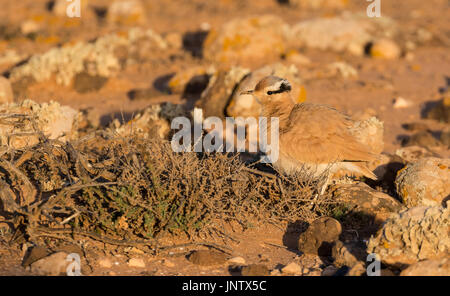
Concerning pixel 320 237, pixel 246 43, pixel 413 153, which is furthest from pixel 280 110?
pixel 246 43

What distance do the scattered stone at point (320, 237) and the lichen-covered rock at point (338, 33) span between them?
7.74 m

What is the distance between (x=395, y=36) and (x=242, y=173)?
894cm

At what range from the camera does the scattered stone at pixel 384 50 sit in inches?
427

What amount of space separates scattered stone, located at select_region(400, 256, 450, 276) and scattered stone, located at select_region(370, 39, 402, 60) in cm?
807

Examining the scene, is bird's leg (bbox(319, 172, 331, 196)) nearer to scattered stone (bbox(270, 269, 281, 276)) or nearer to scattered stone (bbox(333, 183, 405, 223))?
scattered stone (bbox(333, 183, 405, 223))

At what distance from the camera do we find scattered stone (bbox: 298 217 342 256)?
159 inches

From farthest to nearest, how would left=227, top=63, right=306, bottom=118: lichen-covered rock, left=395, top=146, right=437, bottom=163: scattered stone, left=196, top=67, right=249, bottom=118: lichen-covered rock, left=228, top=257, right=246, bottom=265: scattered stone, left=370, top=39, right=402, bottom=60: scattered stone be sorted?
left=370, top=39, right=402, bottom=60: scattered stone → left=196, top=67, right=249, bottom=118: lichen-covered rock → left=227, top=63, right=306, bottom=118: lichen-covered rock → left=395, top=146, right=437, bottom=163: scattered stone → left=228, top=257, right=246, bottom=265: scattered stone

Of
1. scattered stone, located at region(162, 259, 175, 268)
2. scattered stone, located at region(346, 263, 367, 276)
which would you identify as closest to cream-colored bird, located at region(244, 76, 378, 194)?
scattered stone, located at region(346, 263, 367, 276)

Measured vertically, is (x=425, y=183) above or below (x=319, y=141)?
below

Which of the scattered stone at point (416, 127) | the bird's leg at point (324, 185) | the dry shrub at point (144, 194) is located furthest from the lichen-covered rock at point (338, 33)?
the dry shrub at point (144, 194)

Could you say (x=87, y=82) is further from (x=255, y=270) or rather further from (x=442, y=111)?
(x=255, y=270)

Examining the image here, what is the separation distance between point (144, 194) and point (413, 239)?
2087mm

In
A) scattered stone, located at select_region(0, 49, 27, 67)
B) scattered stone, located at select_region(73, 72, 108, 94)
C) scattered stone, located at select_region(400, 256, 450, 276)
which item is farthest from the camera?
scattered stone, located at select_region(0, 49, 27, 67)

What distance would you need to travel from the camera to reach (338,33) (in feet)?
37.9
